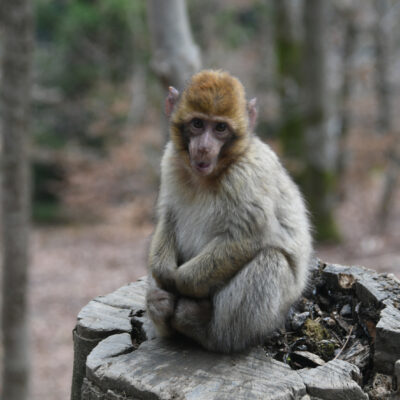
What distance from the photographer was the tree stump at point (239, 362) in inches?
119

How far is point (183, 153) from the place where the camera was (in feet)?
12.7

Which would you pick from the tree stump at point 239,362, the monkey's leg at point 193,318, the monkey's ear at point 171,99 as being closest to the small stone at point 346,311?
the tree stump at point 239,362

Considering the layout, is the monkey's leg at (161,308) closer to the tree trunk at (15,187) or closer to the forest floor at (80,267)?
the tree trunk at (15,187)

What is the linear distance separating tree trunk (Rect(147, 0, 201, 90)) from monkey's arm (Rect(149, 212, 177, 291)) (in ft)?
11.2

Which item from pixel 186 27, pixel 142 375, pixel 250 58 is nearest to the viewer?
pixel 142 375

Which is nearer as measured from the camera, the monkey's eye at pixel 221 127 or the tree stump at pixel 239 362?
the tree stump at pixel 239 362

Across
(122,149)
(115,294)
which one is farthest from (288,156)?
(115,294)

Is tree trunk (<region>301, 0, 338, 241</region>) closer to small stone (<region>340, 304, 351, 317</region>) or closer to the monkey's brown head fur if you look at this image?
small stone (<region>340, 304, 351, 317</region>)

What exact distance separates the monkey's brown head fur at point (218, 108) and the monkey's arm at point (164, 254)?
57 centimetres

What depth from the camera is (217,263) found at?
3.59 metres

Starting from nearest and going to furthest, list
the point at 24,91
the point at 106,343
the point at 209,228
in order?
the point at 106,343, the point at 209,228, the point at 24,91

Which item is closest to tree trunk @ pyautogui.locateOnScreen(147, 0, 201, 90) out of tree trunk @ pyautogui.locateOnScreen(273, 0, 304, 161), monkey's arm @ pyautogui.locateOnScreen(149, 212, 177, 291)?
monkey's arm @ pyautogui.locateOnScreen(149, 212, 177, 291)

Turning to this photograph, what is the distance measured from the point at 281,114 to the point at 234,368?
10912 millimetres

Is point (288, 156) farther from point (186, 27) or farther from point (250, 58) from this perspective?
point (250, 58)
